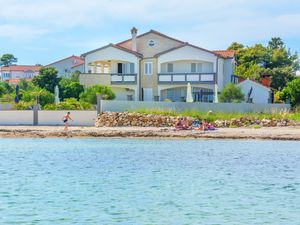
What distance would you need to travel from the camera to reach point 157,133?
4462 cm

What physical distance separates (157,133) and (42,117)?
34.2ft

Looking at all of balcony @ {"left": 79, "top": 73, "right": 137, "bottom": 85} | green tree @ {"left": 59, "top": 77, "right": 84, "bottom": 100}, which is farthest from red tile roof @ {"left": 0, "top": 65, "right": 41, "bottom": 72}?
balcony @ {"left": 79, "top": 73, "right": 137, "bottom": 85}

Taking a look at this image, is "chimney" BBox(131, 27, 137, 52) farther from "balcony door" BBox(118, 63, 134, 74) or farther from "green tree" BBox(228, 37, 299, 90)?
"green tree" BBox(228, 37, 299, 90)

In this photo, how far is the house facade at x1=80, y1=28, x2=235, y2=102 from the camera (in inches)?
2377

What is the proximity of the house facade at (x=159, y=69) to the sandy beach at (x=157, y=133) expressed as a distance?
46.3 feet

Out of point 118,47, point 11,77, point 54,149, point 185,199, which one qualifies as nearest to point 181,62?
point 118,47

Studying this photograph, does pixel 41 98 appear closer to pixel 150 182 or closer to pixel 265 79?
pixel 265 79

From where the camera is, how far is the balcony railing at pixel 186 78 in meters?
59.6

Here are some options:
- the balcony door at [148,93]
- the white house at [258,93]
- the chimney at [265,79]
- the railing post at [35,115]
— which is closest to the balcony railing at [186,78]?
the balcony door at [148,93]

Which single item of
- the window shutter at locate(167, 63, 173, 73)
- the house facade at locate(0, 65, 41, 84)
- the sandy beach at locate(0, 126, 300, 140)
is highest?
the house facade at locate(0, 65, 41, 84)

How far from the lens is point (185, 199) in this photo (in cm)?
2173

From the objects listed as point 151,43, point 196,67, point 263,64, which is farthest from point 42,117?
point 263,64

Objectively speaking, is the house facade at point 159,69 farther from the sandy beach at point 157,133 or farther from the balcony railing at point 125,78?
the sandy beach at point 157,133

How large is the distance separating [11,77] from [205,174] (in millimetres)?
143753
